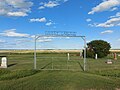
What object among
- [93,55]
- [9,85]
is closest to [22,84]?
[9,85]

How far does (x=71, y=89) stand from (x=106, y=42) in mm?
52007

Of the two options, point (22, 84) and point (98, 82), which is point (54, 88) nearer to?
point (22, 84)

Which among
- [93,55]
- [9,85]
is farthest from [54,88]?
[93,55]

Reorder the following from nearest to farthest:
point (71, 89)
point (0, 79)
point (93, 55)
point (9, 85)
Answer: point (71, 89), point (9, 85), point (0, 79), point (93, 55)

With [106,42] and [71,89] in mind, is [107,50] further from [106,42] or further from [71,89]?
[71,89]

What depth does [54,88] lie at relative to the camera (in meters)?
13.9

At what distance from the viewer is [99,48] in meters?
60.6

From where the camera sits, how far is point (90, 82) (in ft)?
51.9

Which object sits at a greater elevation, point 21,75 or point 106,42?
point 106,42

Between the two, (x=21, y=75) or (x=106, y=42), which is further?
(x=106, y=42)

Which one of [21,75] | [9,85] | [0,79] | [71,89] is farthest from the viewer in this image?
[21,75]

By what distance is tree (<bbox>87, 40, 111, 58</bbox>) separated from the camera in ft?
200

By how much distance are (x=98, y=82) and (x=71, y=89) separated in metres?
3.07

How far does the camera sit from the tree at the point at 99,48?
60.9 metres
